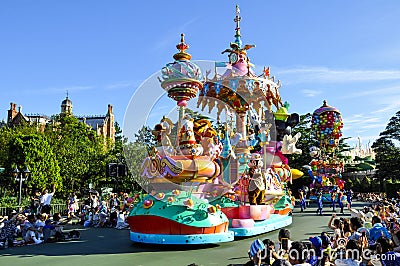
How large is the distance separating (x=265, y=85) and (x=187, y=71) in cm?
434

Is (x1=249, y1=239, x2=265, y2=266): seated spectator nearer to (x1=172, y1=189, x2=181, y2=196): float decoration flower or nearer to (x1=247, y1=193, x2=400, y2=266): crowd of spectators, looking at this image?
(x1=247, y1=193, x2=400, y2=266): crowd of spectators

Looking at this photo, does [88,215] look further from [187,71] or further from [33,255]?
[187,71]

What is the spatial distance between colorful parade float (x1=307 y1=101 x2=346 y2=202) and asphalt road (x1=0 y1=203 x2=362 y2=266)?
1597 centimetres

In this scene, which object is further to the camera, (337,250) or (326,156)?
(326,156)

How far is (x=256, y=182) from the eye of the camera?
40.1 feet

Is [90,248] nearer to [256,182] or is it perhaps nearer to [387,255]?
[256,182]

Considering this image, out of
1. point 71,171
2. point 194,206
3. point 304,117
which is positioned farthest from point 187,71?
point 304,117

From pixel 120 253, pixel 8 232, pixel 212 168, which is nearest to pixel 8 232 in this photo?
pixel 8 232

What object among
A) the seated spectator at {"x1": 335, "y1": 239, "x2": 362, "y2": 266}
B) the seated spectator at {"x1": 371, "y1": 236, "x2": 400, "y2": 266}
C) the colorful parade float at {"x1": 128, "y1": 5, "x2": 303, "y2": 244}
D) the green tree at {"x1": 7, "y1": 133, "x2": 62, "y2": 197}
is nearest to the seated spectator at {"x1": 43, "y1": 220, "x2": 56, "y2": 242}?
the colorful parade float at {"x1": 128, "y1": 5, "x2": 303, "y2": 244}

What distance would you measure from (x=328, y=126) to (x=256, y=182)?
18725 millimetres

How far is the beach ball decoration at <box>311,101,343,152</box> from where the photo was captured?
28.9 metres

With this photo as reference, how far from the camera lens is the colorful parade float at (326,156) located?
26719mm

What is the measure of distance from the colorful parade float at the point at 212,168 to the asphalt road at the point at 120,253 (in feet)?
1.04

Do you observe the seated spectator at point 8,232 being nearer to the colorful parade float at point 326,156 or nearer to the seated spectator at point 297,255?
the seated spectator at point 297,255
